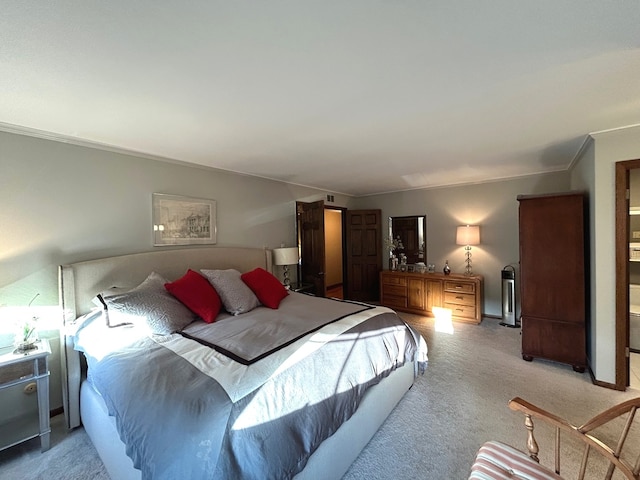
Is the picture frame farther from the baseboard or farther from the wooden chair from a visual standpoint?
the baseboard

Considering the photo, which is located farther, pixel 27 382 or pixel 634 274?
pixel 634 274

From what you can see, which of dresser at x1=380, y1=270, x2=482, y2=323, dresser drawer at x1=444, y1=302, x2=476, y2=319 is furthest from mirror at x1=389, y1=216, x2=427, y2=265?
dresser drawer at x1=444, y1=302, x2=476, y2=319

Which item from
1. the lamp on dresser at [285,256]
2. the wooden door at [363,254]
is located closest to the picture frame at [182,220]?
the lamp on dresser at [285,256]

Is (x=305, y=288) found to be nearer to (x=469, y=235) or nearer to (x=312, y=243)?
(x=312, y=243)

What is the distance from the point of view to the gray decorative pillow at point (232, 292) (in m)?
2.65

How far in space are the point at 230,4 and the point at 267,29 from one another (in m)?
0.18

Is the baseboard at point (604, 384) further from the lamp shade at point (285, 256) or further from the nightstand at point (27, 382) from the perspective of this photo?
the nightstand at point (27, 382)

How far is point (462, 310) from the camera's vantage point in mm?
4391

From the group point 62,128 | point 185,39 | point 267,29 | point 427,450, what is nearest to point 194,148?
point 62,128

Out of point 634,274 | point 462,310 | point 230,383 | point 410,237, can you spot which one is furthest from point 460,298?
point 230,383

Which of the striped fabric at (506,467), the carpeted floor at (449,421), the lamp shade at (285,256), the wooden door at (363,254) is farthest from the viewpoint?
the wooden door at (363,254)

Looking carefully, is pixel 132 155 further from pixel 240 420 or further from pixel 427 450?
pixel 427 450

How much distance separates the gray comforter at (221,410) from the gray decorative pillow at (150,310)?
252 millimetres

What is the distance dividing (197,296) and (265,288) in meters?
0.73
